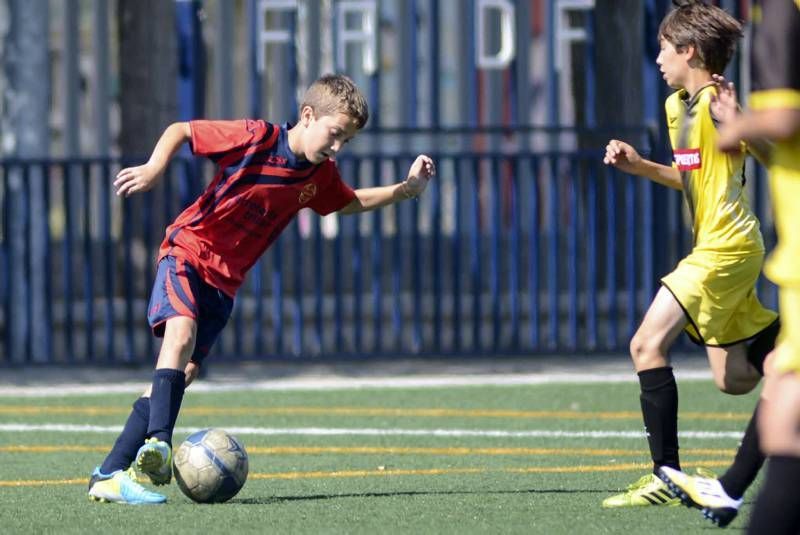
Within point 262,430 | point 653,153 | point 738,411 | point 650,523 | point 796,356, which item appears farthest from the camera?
point 653,153

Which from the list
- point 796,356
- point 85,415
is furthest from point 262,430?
point 796,356

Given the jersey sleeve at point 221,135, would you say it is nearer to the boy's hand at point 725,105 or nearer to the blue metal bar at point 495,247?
the boy's hand at point 725,105

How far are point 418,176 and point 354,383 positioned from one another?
18.2ft

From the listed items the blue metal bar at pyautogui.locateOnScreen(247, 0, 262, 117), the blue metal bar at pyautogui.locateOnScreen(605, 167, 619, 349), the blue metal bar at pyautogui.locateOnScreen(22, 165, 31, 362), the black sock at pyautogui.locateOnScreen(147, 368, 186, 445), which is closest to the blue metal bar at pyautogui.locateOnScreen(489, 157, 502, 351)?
the blue metal bar at pyautogui.locateOnScreen(605, 167, 619, 349)

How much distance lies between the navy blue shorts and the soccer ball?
0.39 m

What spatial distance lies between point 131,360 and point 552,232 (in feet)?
10.6

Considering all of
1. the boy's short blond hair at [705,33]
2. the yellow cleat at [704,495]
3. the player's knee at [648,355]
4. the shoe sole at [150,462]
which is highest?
the boy's short blond hair at [705,33]

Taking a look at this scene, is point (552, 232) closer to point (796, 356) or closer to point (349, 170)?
point (349, 170)

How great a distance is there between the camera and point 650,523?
245 inches

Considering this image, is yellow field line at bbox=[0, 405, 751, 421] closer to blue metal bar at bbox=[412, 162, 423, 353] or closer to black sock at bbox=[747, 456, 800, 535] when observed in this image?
blue metal bar at bbox=[412, 162, 423, 353]

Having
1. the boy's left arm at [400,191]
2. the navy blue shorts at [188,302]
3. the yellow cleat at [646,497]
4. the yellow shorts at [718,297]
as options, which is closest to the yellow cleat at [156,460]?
the navy blue shorts at [188,302]

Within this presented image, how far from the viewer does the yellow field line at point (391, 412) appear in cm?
1041

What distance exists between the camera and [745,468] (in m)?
5.91

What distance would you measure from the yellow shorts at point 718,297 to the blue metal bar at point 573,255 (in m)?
6.48
